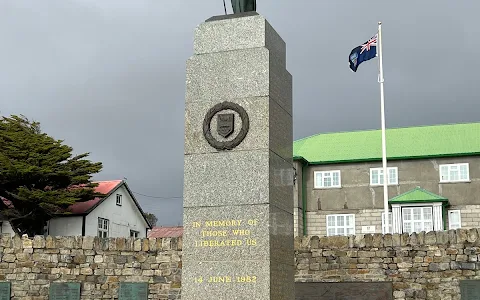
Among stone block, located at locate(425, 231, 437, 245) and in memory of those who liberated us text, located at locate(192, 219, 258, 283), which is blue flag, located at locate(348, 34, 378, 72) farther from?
in memory of those who liberated us text, located at locate(192, 219, 258, 283)

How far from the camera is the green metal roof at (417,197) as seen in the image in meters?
28.7

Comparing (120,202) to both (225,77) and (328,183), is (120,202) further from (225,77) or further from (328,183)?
(225,77)

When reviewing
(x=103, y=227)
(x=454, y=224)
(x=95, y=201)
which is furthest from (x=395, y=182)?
(x=95, y=201)

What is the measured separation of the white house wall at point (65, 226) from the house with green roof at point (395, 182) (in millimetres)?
9862

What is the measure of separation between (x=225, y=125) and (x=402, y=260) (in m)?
8.65

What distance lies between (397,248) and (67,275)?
8.54 meters

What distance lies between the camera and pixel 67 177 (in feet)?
98.2

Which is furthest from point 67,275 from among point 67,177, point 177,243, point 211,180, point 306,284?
point 67,177

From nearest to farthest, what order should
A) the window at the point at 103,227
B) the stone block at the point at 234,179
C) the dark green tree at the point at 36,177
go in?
the stone block at the point at 234,179 → the dark green tree at the point at 36,177 → the window at the point at 103,227

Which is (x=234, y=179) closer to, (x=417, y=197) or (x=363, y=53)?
(x=363, y=53)

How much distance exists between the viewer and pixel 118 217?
32.9 m

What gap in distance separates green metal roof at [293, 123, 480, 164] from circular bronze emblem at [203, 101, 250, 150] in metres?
21.7

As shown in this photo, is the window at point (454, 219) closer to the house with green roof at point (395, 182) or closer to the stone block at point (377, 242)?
the house with green roof at point (395, 182)

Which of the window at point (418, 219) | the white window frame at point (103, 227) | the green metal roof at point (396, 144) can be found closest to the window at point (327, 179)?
the green metal roof at point (396, 144)
